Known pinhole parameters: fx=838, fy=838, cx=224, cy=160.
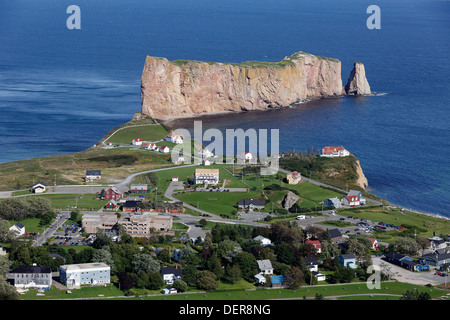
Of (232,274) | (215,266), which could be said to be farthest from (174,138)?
(232,274)

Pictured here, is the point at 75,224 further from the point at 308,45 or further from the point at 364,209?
the point at 308,45

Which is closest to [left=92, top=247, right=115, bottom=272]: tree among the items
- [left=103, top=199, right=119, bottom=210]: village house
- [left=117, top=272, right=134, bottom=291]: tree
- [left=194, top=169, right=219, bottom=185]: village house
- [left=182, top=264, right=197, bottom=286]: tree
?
[left=117, top=272, right=134, bottom=291]: tree

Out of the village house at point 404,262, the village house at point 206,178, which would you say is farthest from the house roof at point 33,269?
the village house at point 206,178

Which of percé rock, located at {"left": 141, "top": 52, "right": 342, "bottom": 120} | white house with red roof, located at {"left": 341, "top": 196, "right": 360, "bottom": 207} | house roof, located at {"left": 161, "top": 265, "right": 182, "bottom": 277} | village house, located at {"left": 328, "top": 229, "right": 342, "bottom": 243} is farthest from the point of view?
percé rock, located at {"left": 141, "top": 52, "right": 342, "bottom": 120}

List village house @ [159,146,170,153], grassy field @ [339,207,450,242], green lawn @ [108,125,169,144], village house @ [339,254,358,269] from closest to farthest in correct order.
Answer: village house @ [339,254,358,269] → grassy field @ [339,207,450,242] → village house @ [159,146,170,153] → green lawn @ [108,125,169,144]

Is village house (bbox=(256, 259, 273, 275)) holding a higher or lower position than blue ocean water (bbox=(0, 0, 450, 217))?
lower

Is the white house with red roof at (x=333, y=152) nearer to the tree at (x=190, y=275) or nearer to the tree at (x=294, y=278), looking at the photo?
the tree at (x=294, y=278)

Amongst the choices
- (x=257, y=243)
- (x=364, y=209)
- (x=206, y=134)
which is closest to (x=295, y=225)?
(x=257, y=243)

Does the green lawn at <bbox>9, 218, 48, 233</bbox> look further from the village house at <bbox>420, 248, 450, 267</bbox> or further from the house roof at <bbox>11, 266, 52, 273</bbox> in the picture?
the village house at <bbox>420, 248, 450, 267</bbox>
